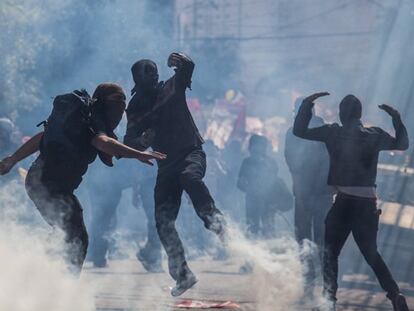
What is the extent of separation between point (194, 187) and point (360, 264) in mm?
4464

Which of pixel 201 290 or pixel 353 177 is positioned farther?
pixel 201 290

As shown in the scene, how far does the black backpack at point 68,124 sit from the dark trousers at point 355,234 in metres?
2.29

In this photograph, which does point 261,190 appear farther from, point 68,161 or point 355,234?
point 68,161

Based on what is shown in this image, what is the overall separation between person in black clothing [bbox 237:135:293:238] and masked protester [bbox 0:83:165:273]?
4896 millimetres

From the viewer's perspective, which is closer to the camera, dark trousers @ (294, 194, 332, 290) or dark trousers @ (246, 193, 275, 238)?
dark trousers @ (294, 194, 332, 290)

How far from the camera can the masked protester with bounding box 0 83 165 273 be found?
5945 millimetres

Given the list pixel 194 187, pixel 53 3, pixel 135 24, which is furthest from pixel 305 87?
pixel 194 187

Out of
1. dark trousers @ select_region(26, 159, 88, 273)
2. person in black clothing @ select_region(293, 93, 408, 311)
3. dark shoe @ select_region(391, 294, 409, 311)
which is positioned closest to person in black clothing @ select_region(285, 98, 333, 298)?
person in black clothing @ select_region(293, 93, 408, 311)

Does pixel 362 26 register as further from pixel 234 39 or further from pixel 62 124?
pixel 62 124

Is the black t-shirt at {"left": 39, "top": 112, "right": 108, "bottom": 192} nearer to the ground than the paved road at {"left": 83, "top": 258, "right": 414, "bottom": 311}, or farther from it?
farther from it

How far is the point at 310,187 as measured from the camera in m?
9.16

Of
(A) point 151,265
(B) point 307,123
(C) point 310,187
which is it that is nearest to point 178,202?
(B) point 307,123

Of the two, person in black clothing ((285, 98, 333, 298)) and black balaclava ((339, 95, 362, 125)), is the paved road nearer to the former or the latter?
person in black clothing ((285, 98, 333, 298))

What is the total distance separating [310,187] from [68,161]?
147 inches
